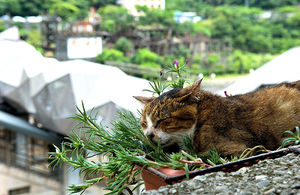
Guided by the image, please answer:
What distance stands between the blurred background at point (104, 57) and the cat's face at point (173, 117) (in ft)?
0.23

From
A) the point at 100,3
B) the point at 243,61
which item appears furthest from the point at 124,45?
the point at 243,61

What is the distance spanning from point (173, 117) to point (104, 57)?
7446 mm

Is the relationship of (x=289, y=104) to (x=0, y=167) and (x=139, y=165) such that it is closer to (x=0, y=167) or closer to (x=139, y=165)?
(x=139, y=165)

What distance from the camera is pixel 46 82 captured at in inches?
157

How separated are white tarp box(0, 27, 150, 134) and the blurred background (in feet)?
0.04

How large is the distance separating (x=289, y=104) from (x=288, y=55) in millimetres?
1423

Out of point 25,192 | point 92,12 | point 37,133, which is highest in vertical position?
point 92,12

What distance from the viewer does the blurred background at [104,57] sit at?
1953mm

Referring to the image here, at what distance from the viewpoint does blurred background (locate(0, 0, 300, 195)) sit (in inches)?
76.9

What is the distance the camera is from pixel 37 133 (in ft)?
13.8

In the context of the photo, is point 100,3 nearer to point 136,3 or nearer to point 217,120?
point 136,3

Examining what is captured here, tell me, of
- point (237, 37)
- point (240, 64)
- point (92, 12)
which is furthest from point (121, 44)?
point (237, 37)

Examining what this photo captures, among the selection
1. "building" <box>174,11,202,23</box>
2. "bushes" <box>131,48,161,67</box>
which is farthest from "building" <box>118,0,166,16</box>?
"bushes" <box>131,48,161,67</box>

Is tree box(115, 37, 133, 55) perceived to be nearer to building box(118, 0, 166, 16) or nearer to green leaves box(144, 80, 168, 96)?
building box(118, 0, 166, 16)
